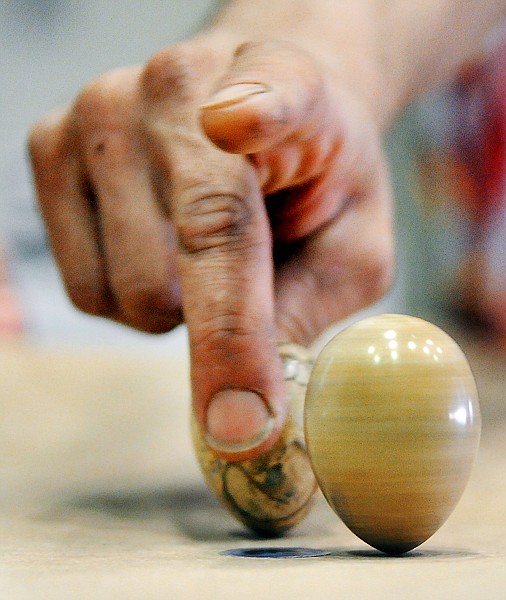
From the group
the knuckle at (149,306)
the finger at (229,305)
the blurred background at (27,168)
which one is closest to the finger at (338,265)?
the knuckle at (149,306)

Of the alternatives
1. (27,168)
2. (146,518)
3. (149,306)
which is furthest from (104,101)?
(27,168)

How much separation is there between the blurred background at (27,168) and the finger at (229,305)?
1.67 m

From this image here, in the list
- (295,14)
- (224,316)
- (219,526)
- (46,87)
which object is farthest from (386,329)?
(46,87)

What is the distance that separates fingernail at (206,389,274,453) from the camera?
0.61m

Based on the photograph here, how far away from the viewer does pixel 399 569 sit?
1.52ft

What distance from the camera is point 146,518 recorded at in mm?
755

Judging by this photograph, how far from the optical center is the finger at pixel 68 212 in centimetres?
90

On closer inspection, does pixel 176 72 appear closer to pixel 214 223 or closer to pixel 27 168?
pixel 214 223

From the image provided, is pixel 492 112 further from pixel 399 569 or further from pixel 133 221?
pixel 399 569

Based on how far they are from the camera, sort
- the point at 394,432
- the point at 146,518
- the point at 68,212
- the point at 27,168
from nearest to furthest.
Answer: the point at 394,432, the point at 146,518, the point at 68,212, the point at 27,168

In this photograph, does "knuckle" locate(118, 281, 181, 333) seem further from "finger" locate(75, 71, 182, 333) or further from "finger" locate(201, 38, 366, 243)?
"finger" locate(201, 38, 366, 243)

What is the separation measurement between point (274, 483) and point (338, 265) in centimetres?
32

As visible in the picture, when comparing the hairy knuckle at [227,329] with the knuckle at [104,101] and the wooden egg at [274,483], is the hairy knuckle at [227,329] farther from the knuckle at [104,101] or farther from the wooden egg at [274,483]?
the knuckle at [104,101]

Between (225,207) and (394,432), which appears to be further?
(225,207)
